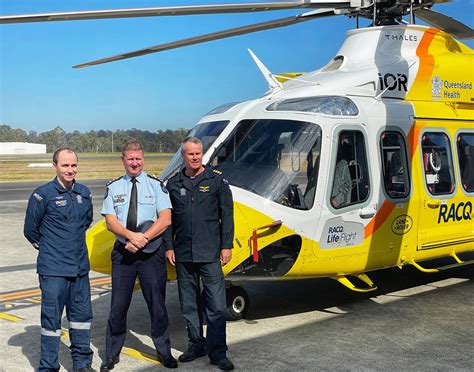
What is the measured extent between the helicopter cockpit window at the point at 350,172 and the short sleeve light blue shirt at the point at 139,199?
1956mm

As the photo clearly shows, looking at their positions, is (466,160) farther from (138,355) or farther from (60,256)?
(60,256)

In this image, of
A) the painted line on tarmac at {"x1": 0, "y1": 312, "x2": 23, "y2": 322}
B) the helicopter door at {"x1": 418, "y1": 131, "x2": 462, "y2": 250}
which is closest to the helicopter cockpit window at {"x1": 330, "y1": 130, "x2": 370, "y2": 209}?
the helicopter door at {"x1": 418, "y1": 131, "x2": 462, "y2": 250}

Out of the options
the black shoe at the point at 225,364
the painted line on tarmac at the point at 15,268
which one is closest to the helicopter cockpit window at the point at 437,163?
the black shoe at the point at 225,364

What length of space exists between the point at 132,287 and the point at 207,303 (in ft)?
2.00

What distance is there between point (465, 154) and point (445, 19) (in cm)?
183

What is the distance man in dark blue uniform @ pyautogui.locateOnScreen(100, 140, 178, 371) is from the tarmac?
278mm

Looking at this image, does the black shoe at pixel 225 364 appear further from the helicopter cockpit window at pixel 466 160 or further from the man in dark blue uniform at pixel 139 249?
the helicopter cockpit window at pixel 466 160

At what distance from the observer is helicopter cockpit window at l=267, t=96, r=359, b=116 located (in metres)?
6.04

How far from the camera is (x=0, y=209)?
1920 cm

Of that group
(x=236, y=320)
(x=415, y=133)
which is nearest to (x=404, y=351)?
(x=236, y=320)

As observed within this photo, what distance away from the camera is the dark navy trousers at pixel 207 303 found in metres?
4.66

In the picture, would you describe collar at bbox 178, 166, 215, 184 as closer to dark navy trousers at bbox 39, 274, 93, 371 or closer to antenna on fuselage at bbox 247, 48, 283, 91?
dark navy trousers at bbox 39, 274, 93, 371

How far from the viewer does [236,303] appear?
5.96 meters

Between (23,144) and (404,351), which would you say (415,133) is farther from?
(23,144)
